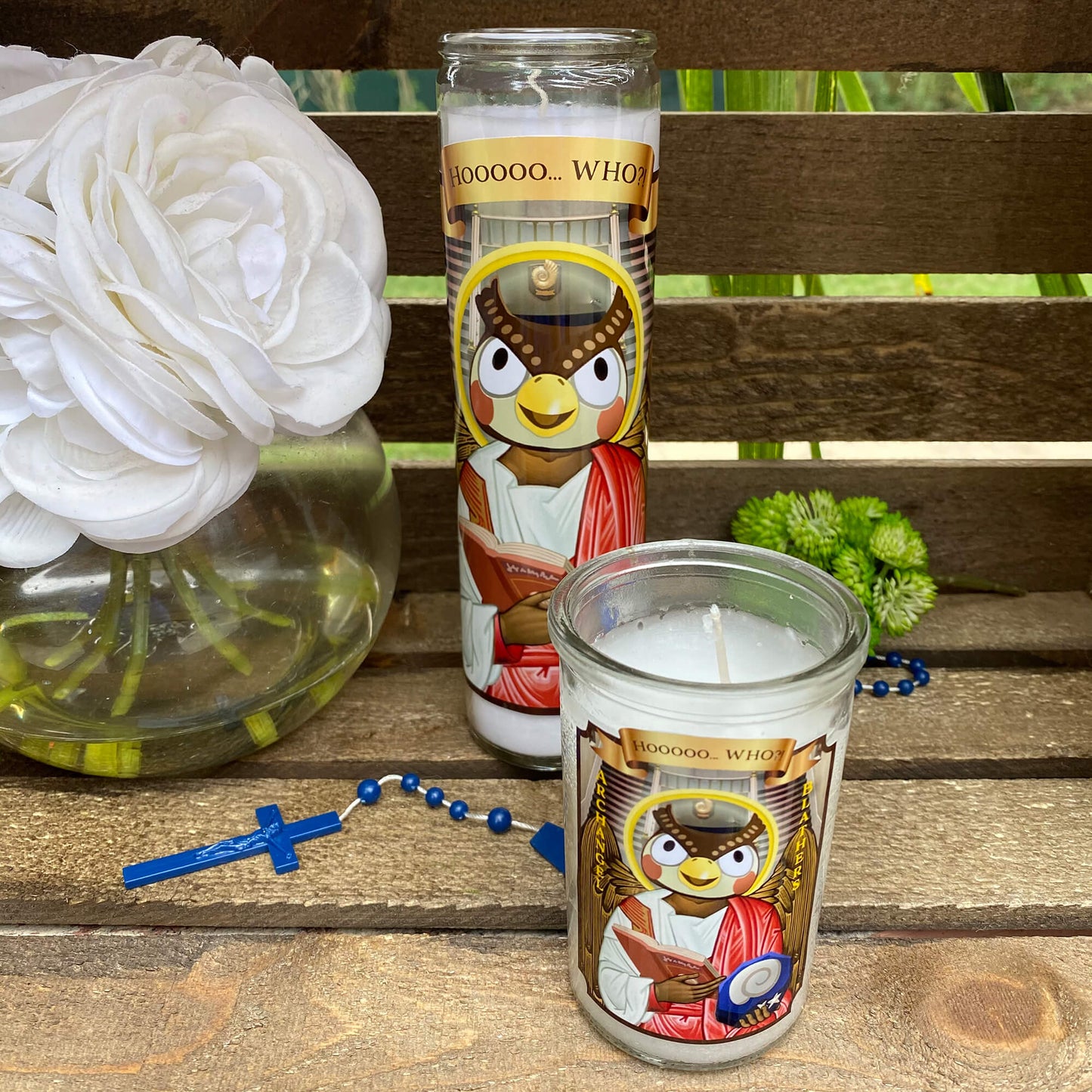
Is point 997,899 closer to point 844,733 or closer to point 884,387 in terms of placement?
point 844,733

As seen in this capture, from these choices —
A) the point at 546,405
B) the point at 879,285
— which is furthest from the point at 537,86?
the point at 879,285

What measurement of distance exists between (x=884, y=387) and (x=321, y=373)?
0.33 m

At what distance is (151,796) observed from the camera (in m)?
0.48

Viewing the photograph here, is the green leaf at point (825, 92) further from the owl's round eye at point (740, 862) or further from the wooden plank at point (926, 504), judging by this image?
the owl's round eye at point (740, 862)

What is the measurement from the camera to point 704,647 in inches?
14.5

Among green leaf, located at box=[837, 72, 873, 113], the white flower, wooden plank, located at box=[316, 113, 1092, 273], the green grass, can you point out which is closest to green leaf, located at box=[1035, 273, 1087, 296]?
wooden plank, located at box=[316, 113, 1092, 273]

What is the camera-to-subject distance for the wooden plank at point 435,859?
415 millimetres

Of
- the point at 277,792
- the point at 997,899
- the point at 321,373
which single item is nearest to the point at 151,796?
the point at 277,792

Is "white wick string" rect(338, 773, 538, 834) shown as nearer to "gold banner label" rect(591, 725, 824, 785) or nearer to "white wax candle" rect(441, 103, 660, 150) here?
A: "gold banner label" rect(591, 725, 824, 785)

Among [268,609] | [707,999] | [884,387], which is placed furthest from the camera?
[884,387]

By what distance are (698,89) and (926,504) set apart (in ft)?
0.85

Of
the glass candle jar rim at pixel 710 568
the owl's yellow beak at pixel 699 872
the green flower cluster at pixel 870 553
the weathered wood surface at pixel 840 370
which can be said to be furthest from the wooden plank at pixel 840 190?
the owl's yellow beak at pixel 699 872

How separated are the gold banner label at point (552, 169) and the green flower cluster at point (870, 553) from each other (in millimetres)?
217

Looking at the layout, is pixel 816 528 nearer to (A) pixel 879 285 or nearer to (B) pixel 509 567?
(B) pixel 509 567
